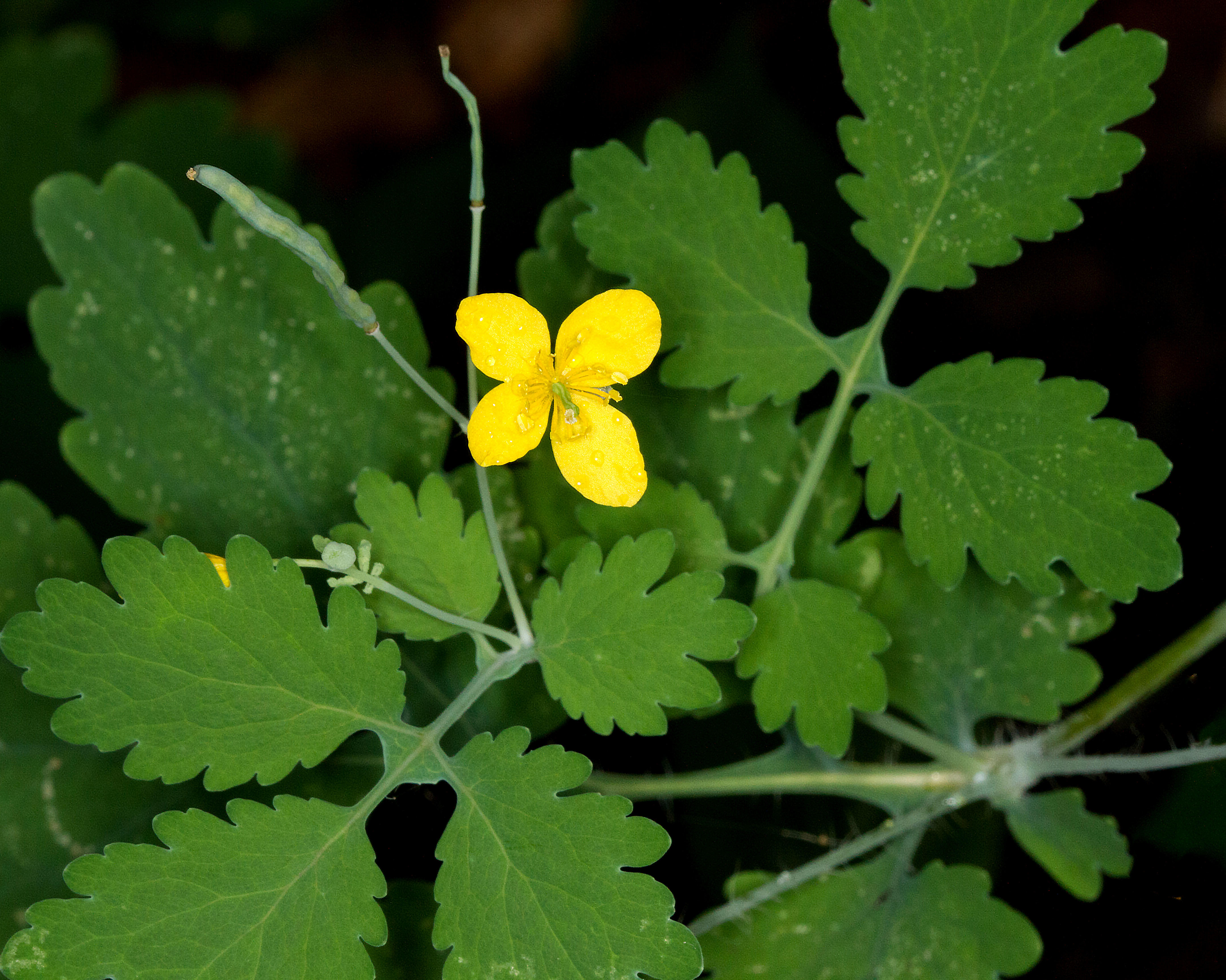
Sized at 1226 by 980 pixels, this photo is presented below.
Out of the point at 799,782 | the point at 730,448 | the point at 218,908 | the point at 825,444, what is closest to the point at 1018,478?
the point at 825,444

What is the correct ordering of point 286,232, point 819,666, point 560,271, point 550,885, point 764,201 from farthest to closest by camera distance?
point 764,201
point 560,271
point 819,666
point 550,885
point 286,232

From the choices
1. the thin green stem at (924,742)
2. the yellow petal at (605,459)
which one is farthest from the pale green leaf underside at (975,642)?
the yellow petal at (605,459)

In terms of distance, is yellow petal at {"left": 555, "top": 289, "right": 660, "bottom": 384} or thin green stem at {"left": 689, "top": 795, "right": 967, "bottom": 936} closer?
yellow petal at {"left": 555, "top": 289, "right": 660, "bottom": 384}

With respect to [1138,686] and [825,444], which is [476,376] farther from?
[1138,686]

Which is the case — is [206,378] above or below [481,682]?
above

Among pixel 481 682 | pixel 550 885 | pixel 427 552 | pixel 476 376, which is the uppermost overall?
pixel 476 376

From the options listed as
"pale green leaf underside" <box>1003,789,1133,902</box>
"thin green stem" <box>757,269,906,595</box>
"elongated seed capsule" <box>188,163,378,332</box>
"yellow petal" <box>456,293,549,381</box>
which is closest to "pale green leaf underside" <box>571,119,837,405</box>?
"thin green stem" <box>757,269,906,595</box>

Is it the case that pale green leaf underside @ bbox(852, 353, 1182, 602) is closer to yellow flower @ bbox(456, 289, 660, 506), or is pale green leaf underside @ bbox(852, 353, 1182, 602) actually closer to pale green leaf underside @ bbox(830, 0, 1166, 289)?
pale green leaf underside @ bbox(830, 0, 1166, 289)

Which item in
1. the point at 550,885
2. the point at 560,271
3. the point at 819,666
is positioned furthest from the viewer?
the point at 560,271
